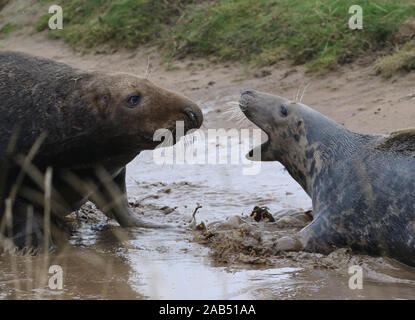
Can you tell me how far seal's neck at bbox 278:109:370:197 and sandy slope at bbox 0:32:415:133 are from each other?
7.21 feet

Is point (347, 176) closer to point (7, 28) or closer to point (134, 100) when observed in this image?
point (134, 100)

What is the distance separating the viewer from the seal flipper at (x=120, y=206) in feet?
19.7

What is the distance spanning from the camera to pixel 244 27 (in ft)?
37.5

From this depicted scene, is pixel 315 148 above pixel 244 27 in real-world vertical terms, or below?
below

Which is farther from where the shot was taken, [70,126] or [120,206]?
[120,206]

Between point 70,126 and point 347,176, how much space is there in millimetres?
1902

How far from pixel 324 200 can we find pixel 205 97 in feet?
16.1
